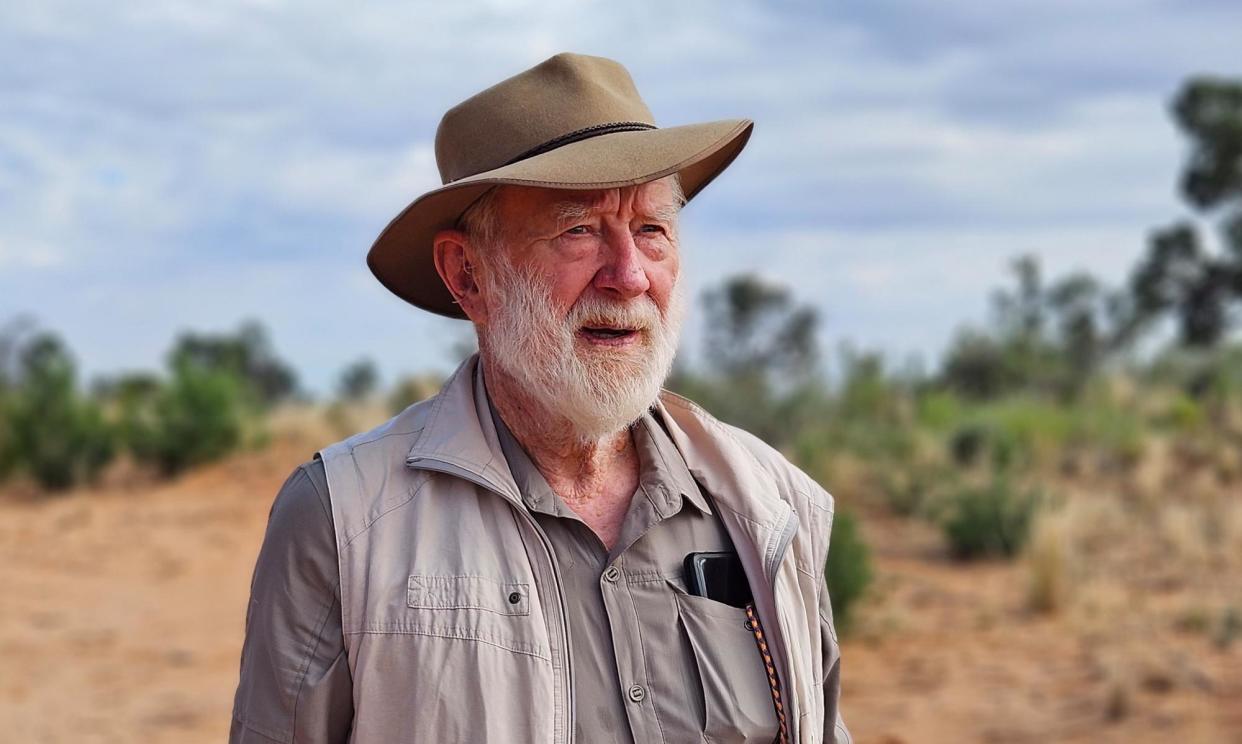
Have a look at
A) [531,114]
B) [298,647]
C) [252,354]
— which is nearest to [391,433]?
[298,647]

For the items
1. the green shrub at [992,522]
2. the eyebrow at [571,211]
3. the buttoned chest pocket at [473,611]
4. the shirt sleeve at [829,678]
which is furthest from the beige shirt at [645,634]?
the green shrub at [992,522]

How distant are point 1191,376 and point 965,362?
401 cm

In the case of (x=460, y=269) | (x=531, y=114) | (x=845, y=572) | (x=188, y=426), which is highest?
(x=531, y=114)

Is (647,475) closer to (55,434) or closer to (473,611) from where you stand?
(473,611)

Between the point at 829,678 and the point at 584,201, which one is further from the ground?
the point at 584,201

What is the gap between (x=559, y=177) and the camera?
2393mm

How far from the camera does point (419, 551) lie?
7.55 feet

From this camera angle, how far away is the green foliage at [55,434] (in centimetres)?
1769

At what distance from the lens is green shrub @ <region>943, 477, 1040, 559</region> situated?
12383 mm

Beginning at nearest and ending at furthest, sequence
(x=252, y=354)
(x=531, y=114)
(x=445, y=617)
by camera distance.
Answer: (x=445, y=617) < (x=531, y=114) < (x=252, y=354)

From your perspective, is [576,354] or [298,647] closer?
[298,647]

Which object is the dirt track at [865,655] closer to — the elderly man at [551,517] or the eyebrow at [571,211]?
the elderly man at [551,517]

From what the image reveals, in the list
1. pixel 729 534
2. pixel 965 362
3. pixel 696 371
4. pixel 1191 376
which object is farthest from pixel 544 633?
pixel 965 362

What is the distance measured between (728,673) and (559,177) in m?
0.96
